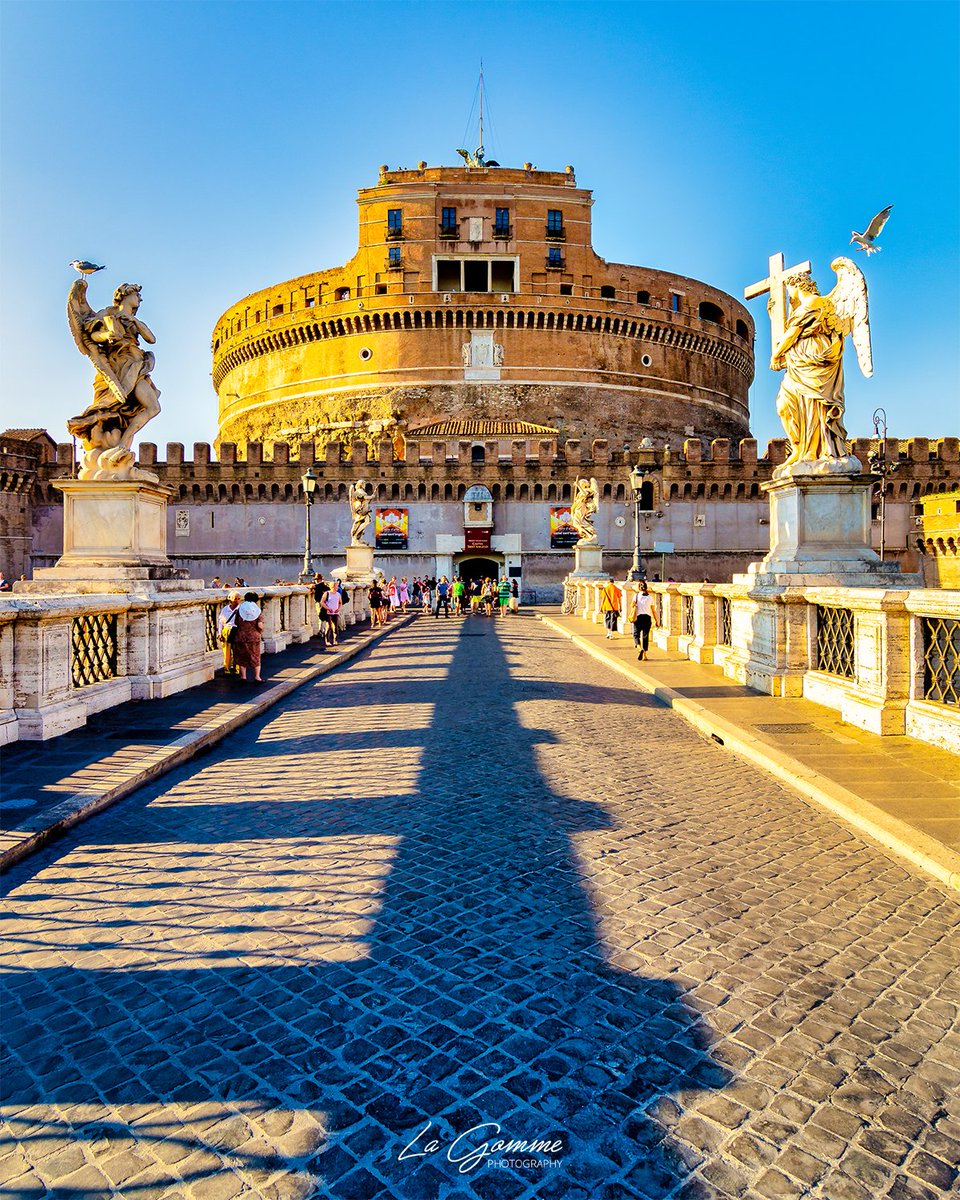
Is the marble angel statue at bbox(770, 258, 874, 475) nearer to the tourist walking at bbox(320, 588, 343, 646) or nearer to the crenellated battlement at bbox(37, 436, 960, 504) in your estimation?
the tourist walking at bbox(320, 588, 343, 646)

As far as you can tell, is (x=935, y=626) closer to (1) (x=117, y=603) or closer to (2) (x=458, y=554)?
(1) (x=117, y=603)

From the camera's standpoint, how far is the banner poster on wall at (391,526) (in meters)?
45.6

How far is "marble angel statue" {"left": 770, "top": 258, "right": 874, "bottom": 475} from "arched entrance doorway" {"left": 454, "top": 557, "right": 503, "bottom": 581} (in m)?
37.1

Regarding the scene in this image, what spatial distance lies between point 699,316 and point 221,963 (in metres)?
65.9

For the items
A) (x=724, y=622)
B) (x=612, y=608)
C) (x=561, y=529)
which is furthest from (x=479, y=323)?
(x=724, y=622)

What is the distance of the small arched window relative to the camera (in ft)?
209

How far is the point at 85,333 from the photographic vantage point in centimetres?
879

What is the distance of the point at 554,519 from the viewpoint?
1795 inches

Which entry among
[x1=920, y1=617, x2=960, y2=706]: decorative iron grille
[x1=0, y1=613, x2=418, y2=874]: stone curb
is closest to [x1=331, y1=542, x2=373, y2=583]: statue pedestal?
[x1=0, y1=613, x2=418, y2=874]: stone curb

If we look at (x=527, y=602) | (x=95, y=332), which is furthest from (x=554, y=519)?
(x=95, y=332)

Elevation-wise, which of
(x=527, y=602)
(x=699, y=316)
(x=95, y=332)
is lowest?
(x=527, y=602)

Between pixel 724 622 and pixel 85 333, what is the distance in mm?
8483

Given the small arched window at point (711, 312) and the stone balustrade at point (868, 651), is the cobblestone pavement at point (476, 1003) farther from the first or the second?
the small arched window at point (711, 312)

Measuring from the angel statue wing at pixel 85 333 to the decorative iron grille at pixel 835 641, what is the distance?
24.5 ft
